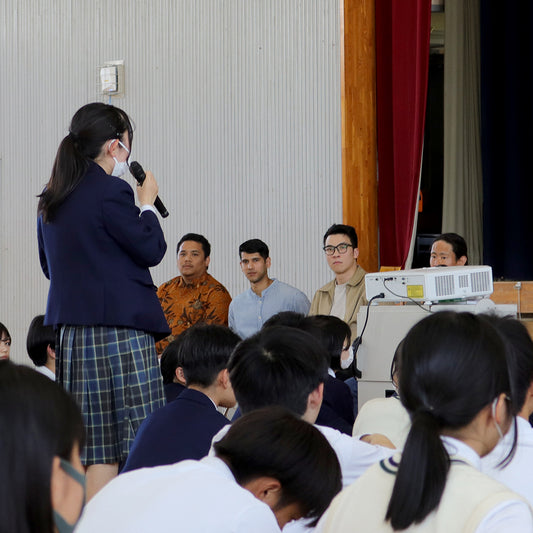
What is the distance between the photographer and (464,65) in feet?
19.2

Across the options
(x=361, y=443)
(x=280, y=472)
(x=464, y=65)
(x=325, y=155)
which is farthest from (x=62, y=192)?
(x=464, y=65)

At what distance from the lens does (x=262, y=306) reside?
4.22 metres

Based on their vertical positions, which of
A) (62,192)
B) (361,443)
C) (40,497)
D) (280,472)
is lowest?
(361,443)

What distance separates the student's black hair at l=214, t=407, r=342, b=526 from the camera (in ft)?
3.82

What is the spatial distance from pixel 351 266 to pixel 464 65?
2532mm

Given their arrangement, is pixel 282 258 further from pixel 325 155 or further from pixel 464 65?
pixel 464 65

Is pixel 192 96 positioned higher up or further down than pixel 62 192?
higher up

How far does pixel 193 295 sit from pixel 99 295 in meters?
2.05

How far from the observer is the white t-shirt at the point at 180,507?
40.9 inches

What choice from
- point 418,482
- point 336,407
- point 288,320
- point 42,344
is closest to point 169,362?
point 288,320

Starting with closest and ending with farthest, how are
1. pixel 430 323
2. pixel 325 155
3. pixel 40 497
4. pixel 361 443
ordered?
1. pixel 40 497
2. pixel 430 323
3. pixel 361 443
4. pixel 325 155

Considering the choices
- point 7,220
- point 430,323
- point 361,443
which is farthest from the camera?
point 7,220

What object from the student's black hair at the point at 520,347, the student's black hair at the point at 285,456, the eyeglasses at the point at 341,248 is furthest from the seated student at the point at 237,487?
the eyeglasses at the point at 341,248

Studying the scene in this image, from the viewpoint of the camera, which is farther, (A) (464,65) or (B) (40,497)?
(A) (464,65)
